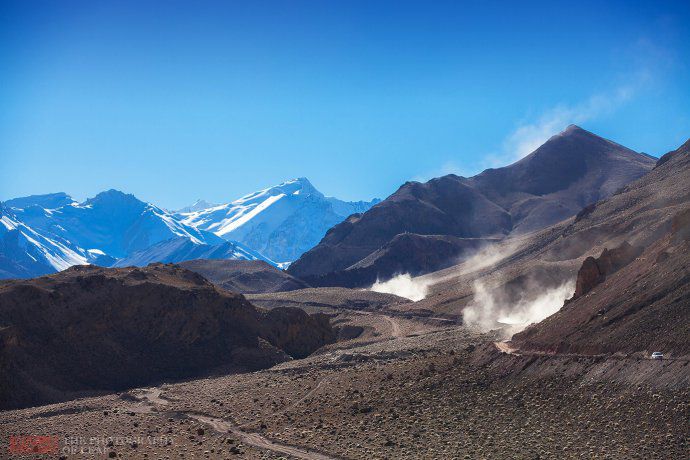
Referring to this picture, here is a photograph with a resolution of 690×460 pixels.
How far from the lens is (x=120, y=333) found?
229ft

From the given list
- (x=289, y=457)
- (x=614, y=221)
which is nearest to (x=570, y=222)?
(x=614, y=221)

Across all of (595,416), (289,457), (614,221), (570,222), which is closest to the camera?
(595,416)

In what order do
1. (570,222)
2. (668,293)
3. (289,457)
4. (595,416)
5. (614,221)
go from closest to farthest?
(595,416), (289,457), (668,293), (614,221), (570,222)

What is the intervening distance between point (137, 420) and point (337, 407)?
13627 mm

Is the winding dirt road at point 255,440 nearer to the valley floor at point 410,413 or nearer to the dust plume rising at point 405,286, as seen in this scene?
the valley floor at point 410,413

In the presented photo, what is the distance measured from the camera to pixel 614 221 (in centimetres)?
12188

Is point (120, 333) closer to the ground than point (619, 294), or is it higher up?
higher up

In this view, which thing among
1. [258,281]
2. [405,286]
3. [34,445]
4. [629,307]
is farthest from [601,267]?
[258,281]

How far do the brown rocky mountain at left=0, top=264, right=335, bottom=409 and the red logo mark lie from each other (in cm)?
1677

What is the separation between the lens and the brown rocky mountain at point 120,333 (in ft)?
200

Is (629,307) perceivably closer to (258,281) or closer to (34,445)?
(34,445)

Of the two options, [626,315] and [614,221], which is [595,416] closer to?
[626,315]

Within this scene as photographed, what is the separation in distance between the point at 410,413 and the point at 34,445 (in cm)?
2108

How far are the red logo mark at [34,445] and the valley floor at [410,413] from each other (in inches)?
25.8
